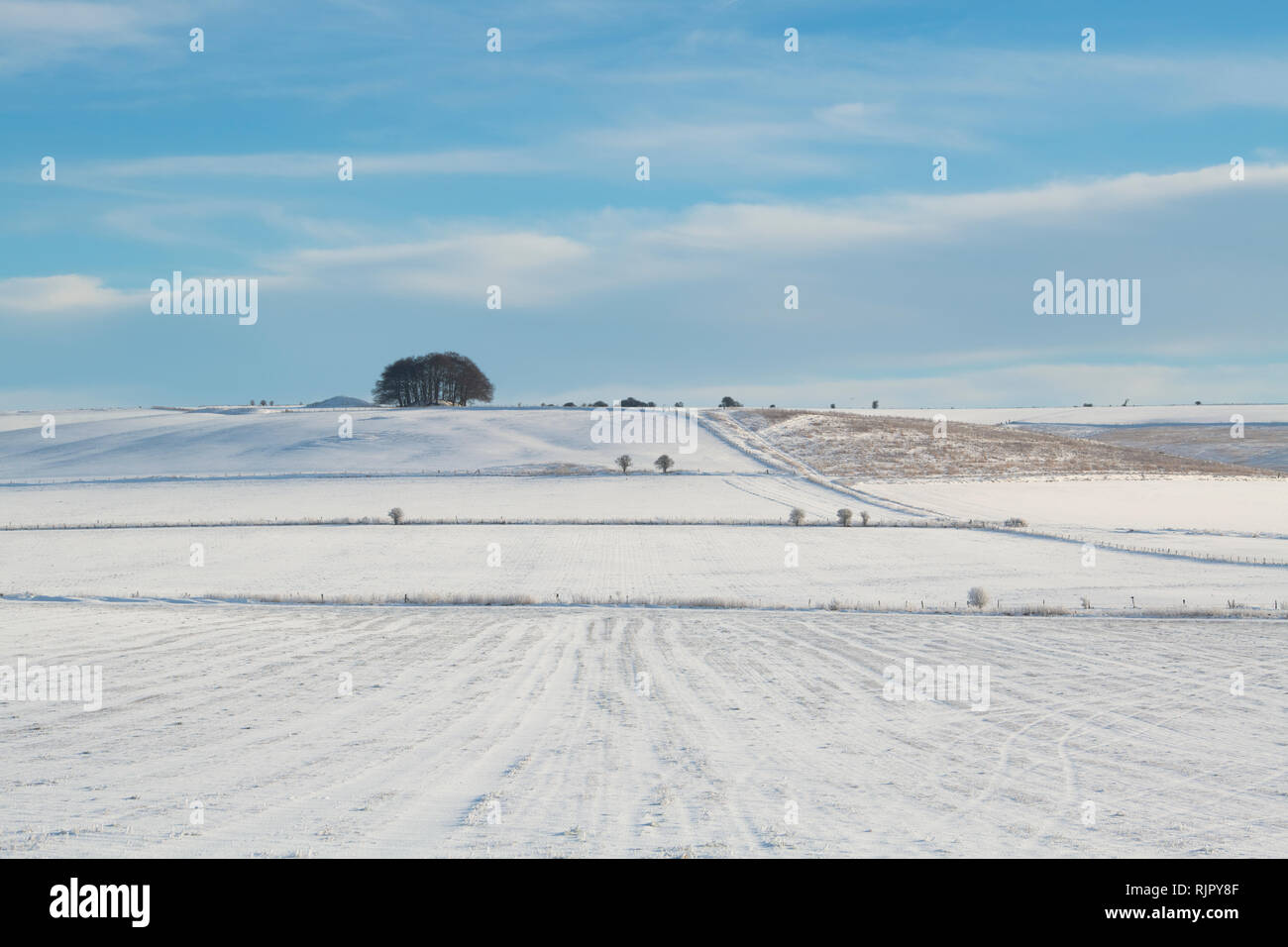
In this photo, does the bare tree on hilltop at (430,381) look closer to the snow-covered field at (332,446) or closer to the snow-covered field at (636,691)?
the snow-covered field at (332,446)

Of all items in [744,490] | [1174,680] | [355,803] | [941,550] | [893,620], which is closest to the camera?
[355,803]

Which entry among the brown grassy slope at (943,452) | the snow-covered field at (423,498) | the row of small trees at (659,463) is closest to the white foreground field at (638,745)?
the snow-covered field at (423,498)

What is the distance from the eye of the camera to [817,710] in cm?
1412

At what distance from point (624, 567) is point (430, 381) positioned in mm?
85554

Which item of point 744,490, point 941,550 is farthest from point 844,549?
point 744,490

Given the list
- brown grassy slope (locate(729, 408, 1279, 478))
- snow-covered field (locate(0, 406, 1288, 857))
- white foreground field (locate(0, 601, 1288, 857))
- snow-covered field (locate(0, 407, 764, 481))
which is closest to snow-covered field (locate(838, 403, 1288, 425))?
brown grassy slope (locate(729, 408, 1279, 478))

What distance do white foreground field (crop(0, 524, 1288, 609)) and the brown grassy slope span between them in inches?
1096

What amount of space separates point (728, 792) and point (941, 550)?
28.9 m

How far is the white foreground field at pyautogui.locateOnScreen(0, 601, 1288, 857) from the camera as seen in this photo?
8.42m

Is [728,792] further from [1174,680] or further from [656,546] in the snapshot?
[656,546]

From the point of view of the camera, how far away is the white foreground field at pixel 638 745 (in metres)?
8.42

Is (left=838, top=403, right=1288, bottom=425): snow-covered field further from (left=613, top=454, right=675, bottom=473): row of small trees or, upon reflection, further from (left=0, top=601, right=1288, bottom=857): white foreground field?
(left=0, top=601, right=1288, bottom=857): white foreground field
